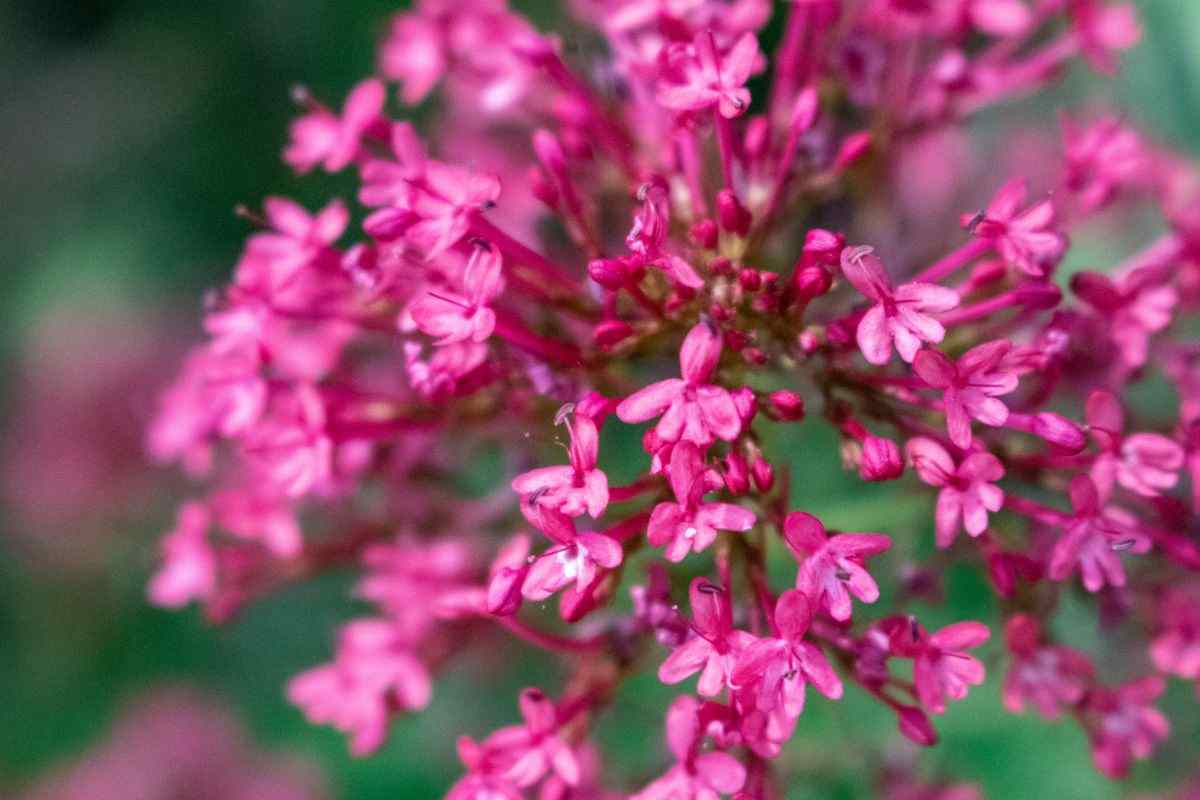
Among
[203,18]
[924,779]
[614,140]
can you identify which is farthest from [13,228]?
[924,779]

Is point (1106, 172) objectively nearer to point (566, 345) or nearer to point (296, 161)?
point (566, 345)

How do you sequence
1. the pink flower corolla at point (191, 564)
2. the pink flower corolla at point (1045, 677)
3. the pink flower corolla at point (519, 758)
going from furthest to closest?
1. the pink flower corolla at point (191, 564)
2. the pink flower corolla at point (1045, 677)
3. the pink flower corolla at point (519, 758)

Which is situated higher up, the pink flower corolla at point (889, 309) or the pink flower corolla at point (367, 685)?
the pink flower corolla at point (889, 309)

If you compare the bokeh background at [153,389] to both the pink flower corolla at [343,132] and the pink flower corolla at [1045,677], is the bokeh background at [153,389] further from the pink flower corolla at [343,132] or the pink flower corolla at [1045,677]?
the pink flower corolla at [343,132]

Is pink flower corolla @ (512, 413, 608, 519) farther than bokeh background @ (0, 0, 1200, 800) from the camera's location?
No

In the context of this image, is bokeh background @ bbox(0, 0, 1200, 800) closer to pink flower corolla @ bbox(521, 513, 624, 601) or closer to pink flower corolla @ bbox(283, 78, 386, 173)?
pink flower corolla @ bbox(521, 513, 624, 601)

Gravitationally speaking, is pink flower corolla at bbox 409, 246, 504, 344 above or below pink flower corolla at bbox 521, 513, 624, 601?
above

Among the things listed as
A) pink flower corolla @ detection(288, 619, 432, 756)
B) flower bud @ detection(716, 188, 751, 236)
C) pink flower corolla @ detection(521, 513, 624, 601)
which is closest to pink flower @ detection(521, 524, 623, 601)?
pink flower corolla @ detection(521, 513, 624, 601)

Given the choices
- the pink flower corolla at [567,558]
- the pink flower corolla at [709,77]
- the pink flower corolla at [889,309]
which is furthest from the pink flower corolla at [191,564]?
the pink flower corolla at [889,309]
